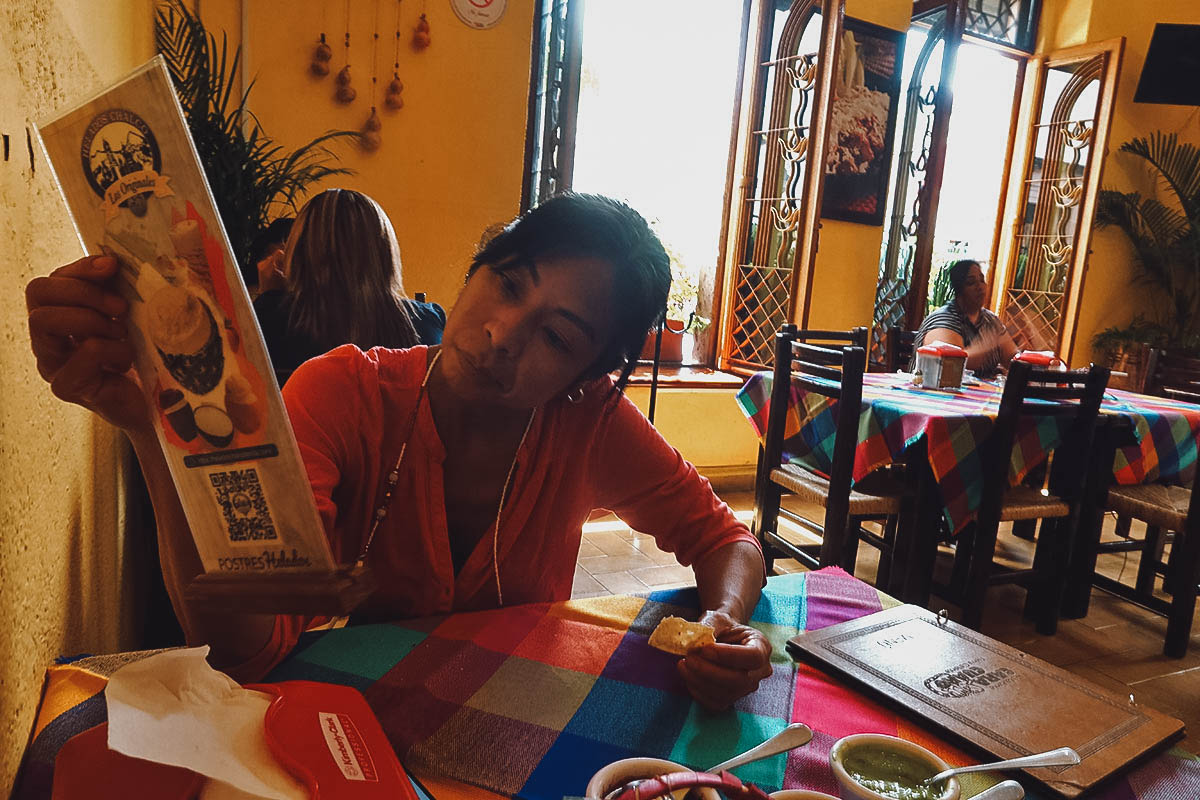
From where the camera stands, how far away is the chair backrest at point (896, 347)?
14.2 ft

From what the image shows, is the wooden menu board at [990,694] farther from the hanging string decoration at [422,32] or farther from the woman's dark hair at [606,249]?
the hanging string decoration at [422,32]

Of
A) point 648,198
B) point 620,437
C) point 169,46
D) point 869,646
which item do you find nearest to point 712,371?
point 648,198

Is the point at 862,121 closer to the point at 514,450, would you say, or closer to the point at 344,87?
the point at 344,87

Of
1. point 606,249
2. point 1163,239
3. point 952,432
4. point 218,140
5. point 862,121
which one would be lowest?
point 952,432

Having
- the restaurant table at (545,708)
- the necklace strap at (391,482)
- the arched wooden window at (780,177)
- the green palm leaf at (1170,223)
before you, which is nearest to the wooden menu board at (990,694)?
the restaurant table at (545,708)

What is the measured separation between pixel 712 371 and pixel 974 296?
1.70m

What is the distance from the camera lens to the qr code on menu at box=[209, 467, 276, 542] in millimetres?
530

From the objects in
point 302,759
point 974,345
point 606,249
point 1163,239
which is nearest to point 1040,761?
point 302,759

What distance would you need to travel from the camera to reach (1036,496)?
2.89 m

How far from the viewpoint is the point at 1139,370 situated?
611 cm

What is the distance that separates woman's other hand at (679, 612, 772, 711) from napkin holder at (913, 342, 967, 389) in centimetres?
274

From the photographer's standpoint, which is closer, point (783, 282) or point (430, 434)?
point (430, 434)

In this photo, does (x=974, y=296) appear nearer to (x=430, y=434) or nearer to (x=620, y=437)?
(x=620, y=437)

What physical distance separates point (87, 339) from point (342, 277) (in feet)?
5.91
